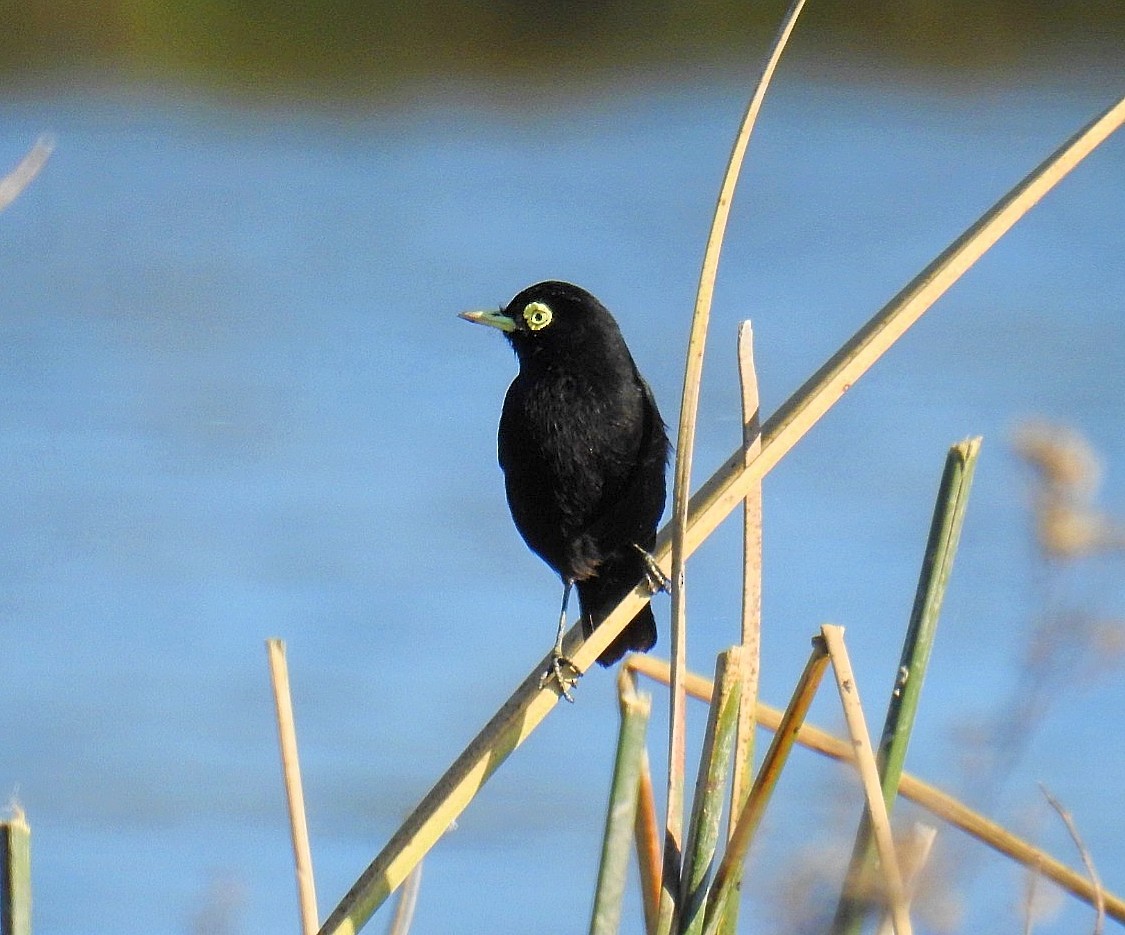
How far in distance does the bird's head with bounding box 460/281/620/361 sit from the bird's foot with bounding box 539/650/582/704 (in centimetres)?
109

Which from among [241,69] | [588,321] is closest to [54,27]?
[241,69]

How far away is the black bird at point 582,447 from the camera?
4352mm

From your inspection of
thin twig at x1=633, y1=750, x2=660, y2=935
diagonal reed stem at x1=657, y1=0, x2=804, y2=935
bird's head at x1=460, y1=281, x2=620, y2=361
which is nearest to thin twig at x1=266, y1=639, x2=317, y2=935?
thin twig at x1=633, y1=750, x2=660, y2=935

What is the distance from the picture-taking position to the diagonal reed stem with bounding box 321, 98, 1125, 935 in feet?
8.32

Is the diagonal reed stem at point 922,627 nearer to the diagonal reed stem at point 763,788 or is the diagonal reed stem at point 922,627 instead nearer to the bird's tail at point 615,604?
the diagonal reed stem at point 763,788

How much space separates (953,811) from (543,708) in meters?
0.62

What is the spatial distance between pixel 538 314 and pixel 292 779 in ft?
5.85

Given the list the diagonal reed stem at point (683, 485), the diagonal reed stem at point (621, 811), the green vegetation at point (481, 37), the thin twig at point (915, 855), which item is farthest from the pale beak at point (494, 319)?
the green vegetation at point (481, 37)

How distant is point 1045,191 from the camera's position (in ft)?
8.27

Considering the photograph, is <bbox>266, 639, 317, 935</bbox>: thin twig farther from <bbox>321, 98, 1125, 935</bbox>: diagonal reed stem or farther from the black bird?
the black bird

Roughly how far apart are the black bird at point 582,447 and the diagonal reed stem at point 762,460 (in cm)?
152

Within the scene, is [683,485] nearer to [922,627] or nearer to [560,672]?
[922,627]

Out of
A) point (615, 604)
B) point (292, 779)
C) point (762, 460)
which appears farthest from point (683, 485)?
point (615, 604)

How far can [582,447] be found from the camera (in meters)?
4.33
